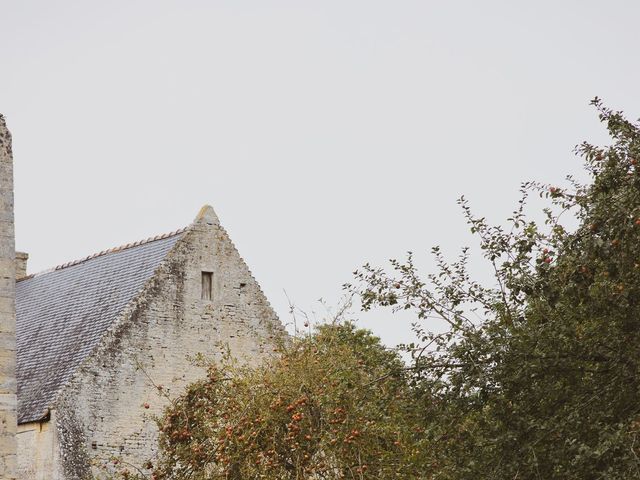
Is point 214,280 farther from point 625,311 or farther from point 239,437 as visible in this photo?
point 625,311

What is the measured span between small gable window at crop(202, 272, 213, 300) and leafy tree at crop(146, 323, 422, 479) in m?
7.45

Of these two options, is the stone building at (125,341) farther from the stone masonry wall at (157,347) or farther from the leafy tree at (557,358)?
the leafy tree at (557,358)

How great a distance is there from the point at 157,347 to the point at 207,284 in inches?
73.3

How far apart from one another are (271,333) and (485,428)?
11049mm

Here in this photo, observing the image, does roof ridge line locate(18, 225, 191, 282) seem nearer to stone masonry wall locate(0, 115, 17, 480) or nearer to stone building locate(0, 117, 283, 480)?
stone building locate(0, 117, 283, 480)

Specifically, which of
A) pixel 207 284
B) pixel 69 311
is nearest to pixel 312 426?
pixel 207 284

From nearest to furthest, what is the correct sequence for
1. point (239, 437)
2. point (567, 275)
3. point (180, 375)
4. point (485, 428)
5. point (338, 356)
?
point (567, 275) < point (485, 428) < point (239, 437) < point (338, 356) < point (180, 375)

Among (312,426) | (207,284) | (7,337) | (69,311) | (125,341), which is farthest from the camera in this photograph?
(69,311)

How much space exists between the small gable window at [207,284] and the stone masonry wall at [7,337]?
37.3ft

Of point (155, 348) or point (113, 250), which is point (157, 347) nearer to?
point (155, 348)

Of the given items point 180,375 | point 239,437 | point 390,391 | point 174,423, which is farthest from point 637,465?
point 180,375

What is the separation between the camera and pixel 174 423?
14930 mm

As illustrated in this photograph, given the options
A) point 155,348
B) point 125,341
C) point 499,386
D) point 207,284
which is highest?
point 207,284

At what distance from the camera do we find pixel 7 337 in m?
10.3
